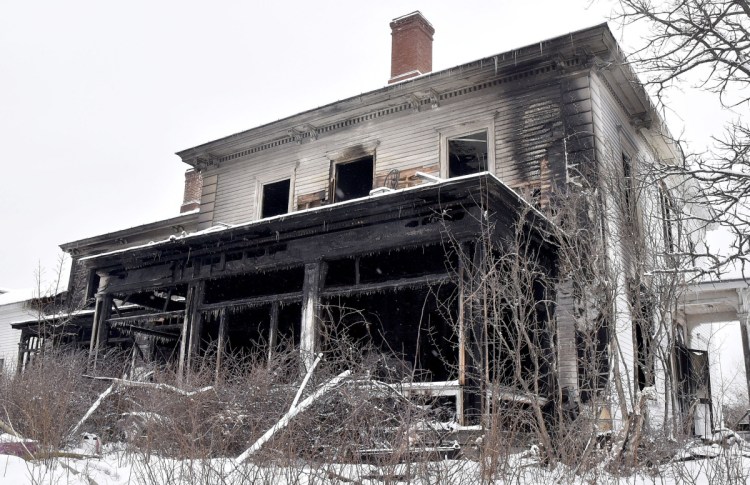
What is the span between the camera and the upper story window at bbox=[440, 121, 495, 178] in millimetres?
14022

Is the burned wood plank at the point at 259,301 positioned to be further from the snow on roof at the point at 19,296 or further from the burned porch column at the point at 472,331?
the snow on roof at the point at 19,296

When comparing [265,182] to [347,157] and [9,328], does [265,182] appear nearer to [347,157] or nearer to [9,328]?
[347,157]

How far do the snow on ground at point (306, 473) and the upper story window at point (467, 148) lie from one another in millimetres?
8008

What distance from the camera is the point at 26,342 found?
73.5 ft

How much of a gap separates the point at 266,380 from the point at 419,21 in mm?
12034

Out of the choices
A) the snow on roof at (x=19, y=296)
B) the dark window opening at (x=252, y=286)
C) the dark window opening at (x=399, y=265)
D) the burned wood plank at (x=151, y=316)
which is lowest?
the burned wood plank at (x=151, y=316)

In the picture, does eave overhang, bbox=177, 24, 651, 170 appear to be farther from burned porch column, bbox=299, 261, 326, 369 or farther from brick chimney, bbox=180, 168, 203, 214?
burned porch column, bbox=299, 261, 326, 369

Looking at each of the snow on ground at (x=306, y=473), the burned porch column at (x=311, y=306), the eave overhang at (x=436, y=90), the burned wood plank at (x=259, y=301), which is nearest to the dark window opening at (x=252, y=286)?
the burned wood plank at (x=259, y=301)

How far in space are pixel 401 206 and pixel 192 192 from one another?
12.8 meters

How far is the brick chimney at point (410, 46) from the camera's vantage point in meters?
16.5

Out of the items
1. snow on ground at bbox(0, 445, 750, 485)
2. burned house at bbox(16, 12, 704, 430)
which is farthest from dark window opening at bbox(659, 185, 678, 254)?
snow on ground at bbox(0, 445, 750, 485)

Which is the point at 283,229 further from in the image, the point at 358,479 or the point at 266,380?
the point at 358,479

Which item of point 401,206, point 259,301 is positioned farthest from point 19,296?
point 401,206

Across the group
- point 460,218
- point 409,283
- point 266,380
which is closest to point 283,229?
point 409,283
